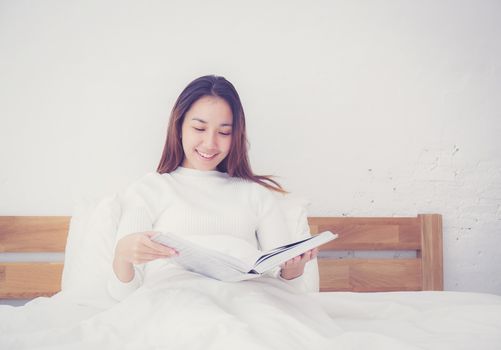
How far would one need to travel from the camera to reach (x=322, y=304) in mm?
1092

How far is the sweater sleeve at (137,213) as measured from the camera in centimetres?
114

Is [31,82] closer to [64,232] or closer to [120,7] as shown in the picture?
[120,7]

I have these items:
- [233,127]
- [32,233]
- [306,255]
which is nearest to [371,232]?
[233,127]

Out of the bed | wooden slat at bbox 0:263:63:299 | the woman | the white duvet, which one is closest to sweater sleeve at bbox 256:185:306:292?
the woman

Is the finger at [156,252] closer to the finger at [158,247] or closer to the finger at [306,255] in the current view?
the finger at [158,247]

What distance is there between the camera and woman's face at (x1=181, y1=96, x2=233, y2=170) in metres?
1.38

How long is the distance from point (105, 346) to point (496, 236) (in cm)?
173

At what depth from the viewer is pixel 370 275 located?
171 centimetres

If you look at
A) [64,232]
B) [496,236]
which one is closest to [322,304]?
[64,232]

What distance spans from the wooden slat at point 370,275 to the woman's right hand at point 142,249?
878 millimetres

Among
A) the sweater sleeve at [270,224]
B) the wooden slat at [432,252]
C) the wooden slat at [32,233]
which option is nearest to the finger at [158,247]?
the sweater sleeve at [270,224]

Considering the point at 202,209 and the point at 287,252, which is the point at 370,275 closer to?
the point at 202,209

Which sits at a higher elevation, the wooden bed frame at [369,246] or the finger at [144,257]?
the finger at [144,257]

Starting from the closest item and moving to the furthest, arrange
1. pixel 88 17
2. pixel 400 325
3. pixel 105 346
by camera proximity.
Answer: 1. pixel 105 346
2. pixel 400 325
3. pixel 88 17
